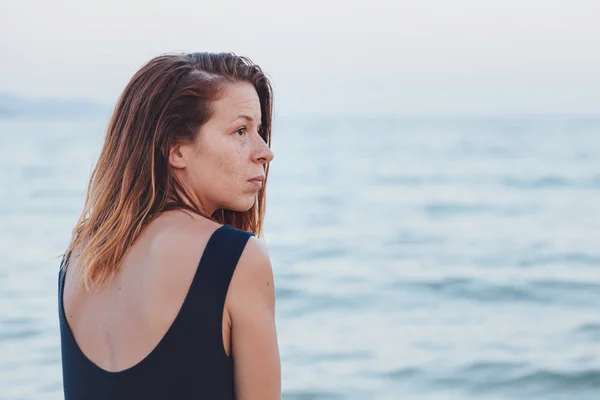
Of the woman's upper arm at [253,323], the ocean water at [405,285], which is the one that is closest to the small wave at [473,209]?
the ocean water at [405,285]

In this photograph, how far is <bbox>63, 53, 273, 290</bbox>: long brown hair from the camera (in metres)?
1.73

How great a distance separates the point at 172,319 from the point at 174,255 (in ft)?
0.39

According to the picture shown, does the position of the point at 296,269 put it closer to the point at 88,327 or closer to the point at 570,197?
the point at 88,327

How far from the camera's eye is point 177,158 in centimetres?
179

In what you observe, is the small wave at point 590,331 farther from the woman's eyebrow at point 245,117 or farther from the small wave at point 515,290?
the woman's eyebrow at point 245,117

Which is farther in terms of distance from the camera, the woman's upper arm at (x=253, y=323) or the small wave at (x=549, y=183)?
the small wave at (x=549, y=183)

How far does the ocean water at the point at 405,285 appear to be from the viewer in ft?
20.8

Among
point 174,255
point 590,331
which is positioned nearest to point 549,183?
point 590,331

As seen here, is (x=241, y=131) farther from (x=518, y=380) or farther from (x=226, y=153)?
(x=518, y=380)

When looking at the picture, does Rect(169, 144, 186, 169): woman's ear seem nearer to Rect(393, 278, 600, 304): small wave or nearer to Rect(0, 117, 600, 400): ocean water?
Rect(0, 117, 600, 400): ocean water

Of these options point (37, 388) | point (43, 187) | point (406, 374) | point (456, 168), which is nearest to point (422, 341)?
point (406, 374)

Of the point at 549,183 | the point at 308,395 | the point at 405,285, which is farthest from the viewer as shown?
the point at 549,183

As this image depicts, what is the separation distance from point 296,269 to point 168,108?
29.0 ft

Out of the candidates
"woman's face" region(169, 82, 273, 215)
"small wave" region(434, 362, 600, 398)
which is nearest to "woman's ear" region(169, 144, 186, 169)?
"woman's face" region(169, 82, 273, 215)
